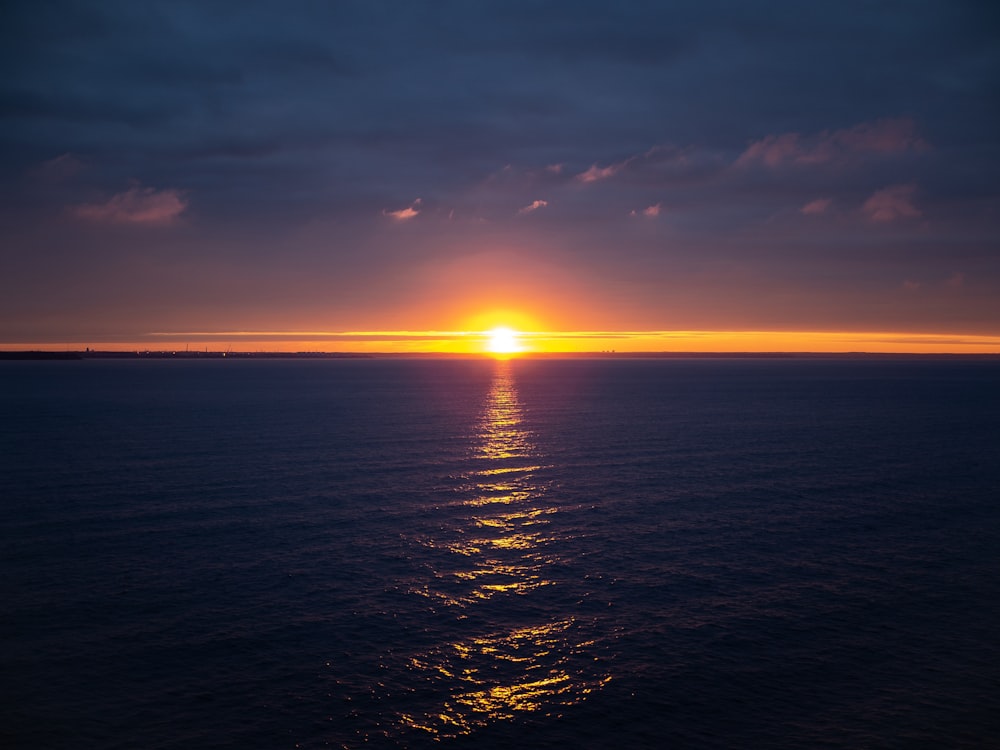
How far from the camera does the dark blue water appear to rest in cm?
2680

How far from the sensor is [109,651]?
3114 centimetres

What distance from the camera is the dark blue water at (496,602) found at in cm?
2680

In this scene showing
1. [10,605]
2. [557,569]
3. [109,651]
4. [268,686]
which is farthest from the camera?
[557,569]

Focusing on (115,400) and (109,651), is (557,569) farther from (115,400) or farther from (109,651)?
(115,400)

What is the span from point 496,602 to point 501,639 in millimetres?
4670

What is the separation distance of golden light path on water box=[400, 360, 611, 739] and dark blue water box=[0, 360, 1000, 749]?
179 millimetres

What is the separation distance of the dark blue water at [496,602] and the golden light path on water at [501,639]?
7.0 inches

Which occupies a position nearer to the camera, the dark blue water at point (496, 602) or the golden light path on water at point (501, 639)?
the dark blue water at point (496, 602)

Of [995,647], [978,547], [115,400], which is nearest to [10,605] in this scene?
[995,647]

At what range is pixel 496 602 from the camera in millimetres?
38000

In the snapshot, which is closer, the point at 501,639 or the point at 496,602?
the point at 501,639

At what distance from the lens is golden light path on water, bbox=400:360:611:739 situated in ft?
91.0

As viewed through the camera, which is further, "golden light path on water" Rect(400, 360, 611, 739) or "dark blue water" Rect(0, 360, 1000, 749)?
"golden light path on water" Rect(400, 360, 611, 739)

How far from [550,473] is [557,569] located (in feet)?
106
